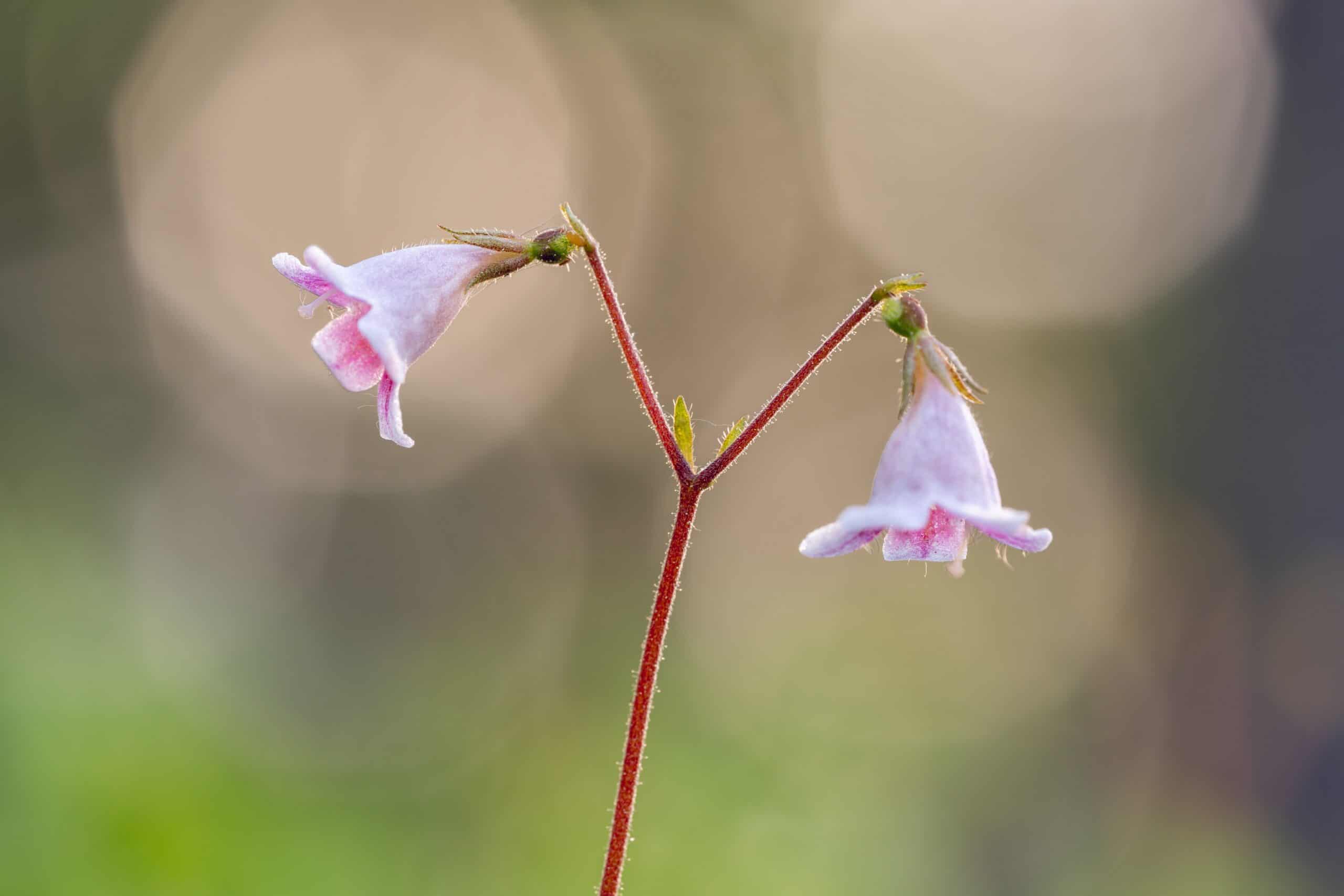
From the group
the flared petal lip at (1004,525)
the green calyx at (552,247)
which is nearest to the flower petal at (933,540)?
the flared petal lip at (1004,525)

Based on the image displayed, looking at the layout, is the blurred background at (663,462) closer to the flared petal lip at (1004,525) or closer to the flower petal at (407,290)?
the flower petal at (407,290)

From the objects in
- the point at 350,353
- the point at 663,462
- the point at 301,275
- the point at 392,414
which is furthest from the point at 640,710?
the point at 663,462

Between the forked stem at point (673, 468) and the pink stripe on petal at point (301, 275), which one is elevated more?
the pink stripe on petal at point (301, 275)

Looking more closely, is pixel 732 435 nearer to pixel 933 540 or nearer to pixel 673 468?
pixel 673 468

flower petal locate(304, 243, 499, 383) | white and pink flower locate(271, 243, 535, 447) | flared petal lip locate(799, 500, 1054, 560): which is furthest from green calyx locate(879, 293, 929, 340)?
flower petal locate(304, 243, 499, 383)

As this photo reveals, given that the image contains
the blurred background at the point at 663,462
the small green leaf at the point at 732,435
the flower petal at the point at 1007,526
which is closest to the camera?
the flower petal at the point at 1007,526

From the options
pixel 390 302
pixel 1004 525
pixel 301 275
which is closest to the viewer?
pixel 1004 525
